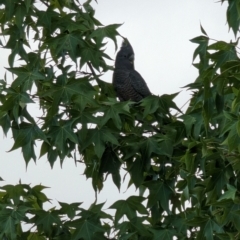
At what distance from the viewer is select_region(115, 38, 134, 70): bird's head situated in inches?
308

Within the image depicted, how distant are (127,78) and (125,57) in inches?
10.0

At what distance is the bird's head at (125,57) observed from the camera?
783 centimetres

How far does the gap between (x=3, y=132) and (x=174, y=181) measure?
131 centimetres

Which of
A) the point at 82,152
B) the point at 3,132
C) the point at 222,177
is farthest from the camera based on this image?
the point at 82,152

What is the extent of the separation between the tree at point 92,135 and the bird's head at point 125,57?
1186mm

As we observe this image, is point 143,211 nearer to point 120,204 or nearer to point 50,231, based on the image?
point 120,204

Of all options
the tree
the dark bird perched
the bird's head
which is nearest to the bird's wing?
the dark bird perched

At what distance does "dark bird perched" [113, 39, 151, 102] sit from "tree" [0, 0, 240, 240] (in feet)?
3.12

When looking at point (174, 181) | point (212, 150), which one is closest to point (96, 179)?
point (174, 181)

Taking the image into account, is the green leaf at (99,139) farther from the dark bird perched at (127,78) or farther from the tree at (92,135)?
the dark bird perched at (127,78)

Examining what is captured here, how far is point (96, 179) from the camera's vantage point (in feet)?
21.2

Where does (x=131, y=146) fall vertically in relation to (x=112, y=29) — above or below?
below

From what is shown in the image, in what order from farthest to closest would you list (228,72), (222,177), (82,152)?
(82,152) → (222,177) → (228,72)

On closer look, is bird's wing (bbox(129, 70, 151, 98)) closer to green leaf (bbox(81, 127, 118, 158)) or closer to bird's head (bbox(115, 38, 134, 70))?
bird's head (bbox(115, 38, 134, 70))
